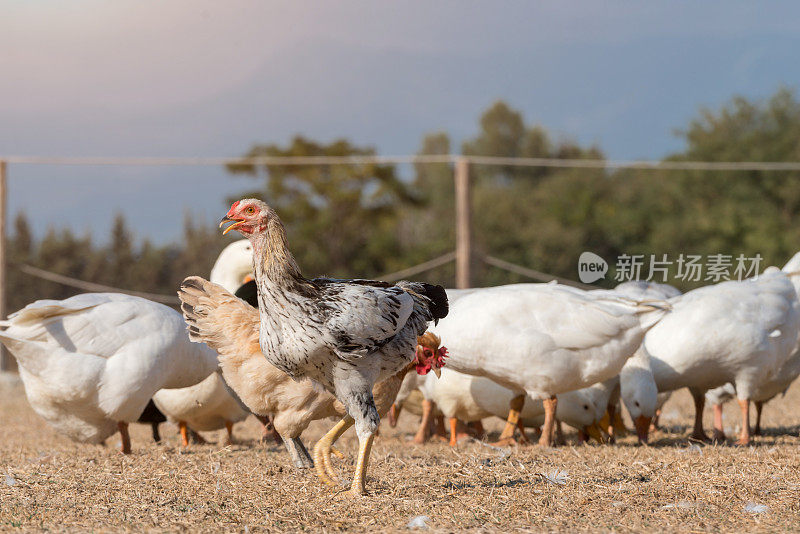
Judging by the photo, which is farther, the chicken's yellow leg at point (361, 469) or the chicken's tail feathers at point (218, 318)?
the chicken's tail feathers at point (218, 318)

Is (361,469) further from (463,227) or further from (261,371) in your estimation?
(463,227)

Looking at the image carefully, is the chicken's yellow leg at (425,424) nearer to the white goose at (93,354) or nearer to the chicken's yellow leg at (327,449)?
the white goose at (93,354)

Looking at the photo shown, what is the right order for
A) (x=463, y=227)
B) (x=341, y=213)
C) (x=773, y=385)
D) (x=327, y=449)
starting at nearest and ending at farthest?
(x=327, y=449)
(x=773, y=385)
(x=463, y=227)
(x=341, y=213)

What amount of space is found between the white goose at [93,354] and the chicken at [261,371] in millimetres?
675

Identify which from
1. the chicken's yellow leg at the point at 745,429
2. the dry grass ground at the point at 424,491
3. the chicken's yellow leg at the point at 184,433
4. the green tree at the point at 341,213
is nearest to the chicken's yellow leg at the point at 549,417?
the dry grass ground at the point at 424,491

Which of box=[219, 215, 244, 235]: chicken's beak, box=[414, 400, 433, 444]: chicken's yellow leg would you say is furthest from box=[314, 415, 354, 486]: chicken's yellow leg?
box=[414, 400, 433, 444]: chicken's yellow leg

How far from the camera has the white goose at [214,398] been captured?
647cm

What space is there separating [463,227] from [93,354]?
621 cm

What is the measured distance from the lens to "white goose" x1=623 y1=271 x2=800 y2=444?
6.37 metres

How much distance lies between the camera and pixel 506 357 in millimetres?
5793

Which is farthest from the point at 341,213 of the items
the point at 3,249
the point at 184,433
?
the point at 184,433

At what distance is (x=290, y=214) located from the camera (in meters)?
23.2

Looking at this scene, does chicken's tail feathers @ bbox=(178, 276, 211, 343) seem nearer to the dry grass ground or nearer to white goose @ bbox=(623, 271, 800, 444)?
the dry grass ground

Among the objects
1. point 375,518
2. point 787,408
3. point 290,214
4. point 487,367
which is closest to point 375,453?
point 487,367
